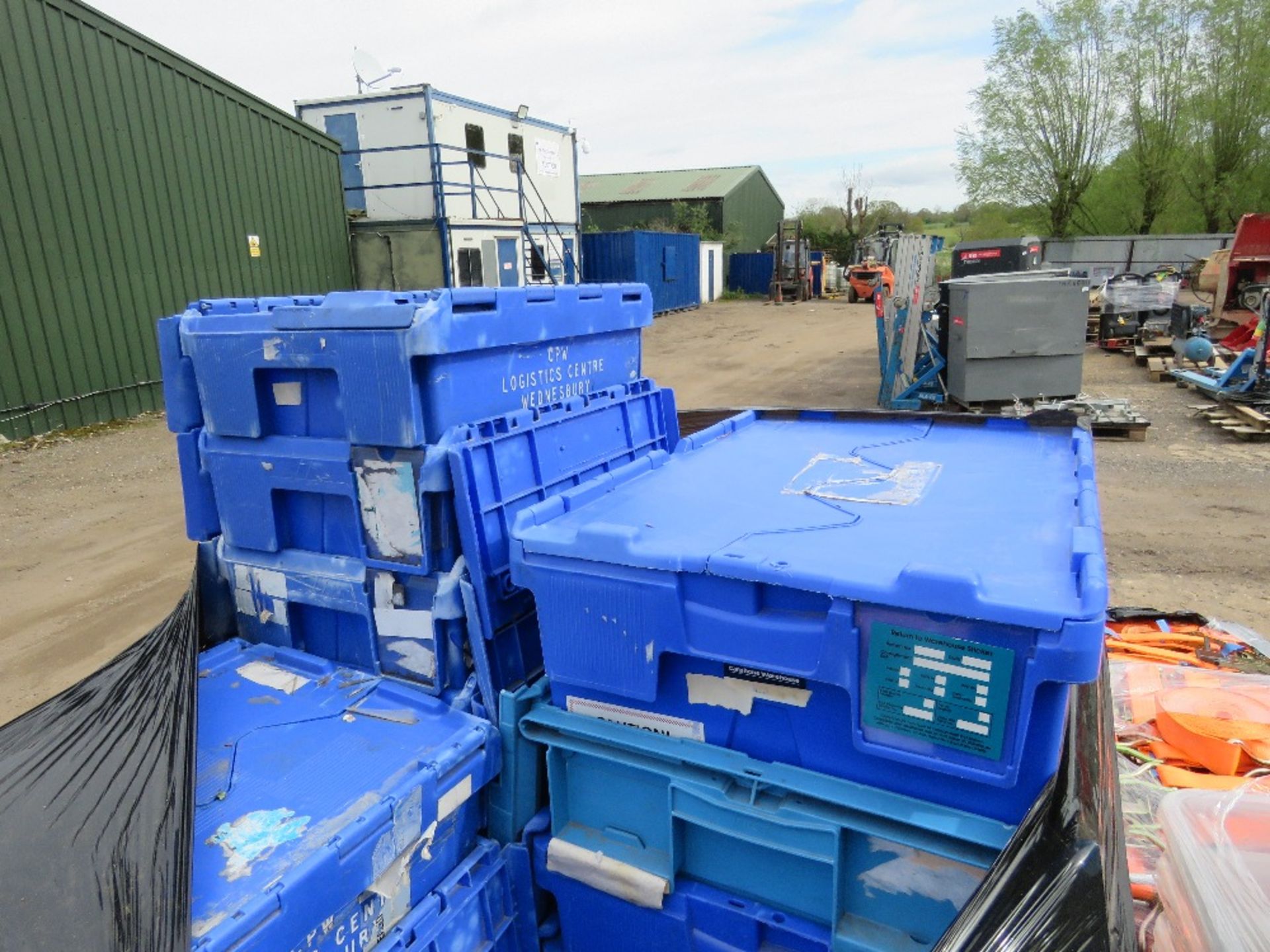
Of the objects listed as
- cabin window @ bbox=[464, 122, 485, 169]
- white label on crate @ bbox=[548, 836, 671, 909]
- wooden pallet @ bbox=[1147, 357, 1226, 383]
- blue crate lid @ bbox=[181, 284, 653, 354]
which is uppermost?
cabin window @ bbox=[464, 122, 485, 169]

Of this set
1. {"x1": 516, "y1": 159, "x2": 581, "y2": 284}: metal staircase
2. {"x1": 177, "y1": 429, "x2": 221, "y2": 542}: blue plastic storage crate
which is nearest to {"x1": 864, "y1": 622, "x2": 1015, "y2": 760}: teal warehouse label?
{"x1": 177, "y1": 429, "x2": 221, "y2": 542}: blue plastic storage crate

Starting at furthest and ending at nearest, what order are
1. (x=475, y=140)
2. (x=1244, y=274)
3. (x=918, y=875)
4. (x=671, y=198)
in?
(x=671, y=198), (x=475, y=140), (x=1244, y=274), (x=918, y=875)

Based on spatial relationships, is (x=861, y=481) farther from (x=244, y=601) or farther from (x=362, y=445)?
(x=244, y=601)

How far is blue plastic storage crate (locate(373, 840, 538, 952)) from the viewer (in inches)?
80.7

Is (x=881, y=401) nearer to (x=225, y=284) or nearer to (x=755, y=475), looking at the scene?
(x=755, y=475)

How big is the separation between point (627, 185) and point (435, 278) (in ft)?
76.5

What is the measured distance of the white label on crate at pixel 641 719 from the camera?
2.10 meters

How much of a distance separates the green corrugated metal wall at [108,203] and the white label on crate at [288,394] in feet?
32.0

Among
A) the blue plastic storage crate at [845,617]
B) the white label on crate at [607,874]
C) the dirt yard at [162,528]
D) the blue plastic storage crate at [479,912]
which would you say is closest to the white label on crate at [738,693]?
the blue plastic storage crate at [845,617]

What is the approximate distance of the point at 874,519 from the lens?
2.25 metres

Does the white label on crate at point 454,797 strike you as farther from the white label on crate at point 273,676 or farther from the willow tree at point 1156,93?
the willow tree at point 1156,93

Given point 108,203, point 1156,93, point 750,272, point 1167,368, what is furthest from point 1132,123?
point 108,203

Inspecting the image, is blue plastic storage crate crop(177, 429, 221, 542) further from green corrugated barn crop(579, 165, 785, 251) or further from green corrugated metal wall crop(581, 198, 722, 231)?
green corrugated metal wall crop(581, 198, 722, 231)

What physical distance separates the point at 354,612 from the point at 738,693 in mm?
1254
